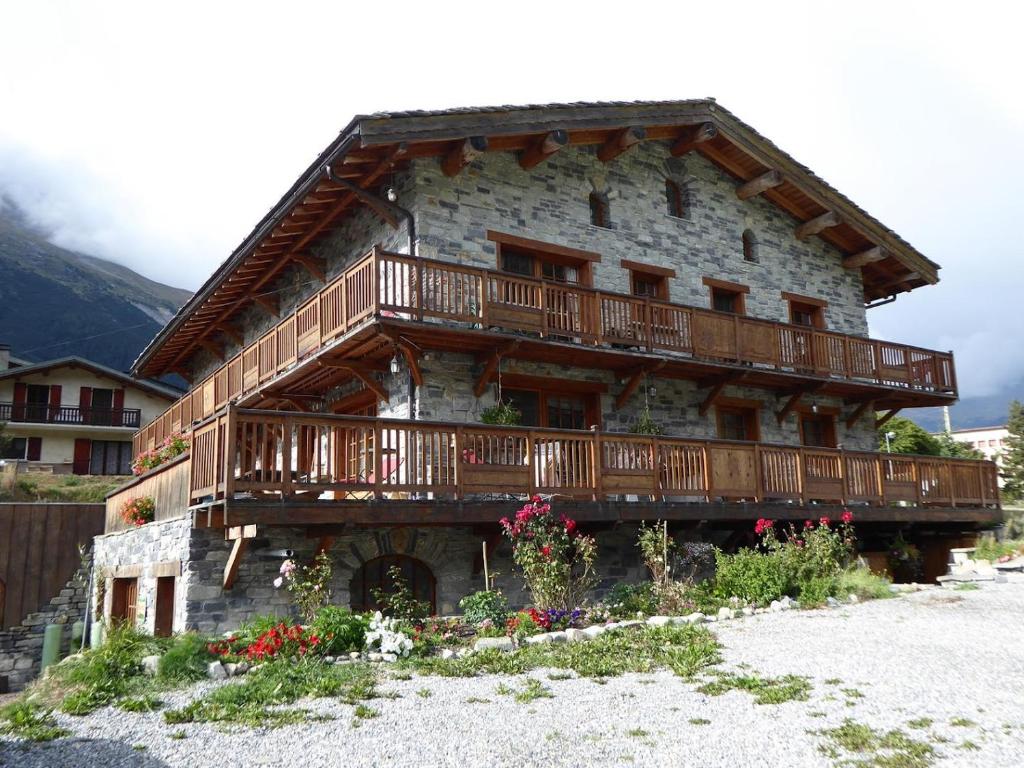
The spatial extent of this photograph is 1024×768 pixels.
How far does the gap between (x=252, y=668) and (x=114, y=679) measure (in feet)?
3.82

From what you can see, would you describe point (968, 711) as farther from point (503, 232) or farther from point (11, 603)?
point (11, 603)

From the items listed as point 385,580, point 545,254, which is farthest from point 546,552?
point 545,254

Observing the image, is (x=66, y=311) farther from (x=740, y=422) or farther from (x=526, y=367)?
(x=526, y=367)

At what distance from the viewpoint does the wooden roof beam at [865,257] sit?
834 inches

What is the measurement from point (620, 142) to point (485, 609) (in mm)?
9953

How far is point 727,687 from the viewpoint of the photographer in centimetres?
759

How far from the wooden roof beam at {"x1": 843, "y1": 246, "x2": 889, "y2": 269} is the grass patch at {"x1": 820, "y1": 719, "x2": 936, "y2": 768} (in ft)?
55.4

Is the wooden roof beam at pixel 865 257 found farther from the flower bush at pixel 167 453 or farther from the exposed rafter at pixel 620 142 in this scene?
the flower bush at pixel 167 453

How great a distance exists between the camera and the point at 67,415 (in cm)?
4288

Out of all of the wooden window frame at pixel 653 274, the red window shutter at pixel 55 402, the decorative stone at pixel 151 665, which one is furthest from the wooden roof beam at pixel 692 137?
the red window shutter at pixel 55 402

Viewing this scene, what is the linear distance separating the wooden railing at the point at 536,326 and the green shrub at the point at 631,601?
4137 millimetres

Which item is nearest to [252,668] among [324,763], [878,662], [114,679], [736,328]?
[114,679]

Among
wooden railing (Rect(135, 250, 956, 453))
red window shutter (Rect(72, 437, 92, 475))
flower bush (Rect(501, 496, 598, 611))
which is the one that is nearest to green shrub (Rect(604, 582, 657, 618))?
flower bush (Rect(501, 496, 598, 611))

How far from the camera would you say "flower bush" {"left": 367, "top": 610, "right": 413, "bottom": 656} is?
356 inches
